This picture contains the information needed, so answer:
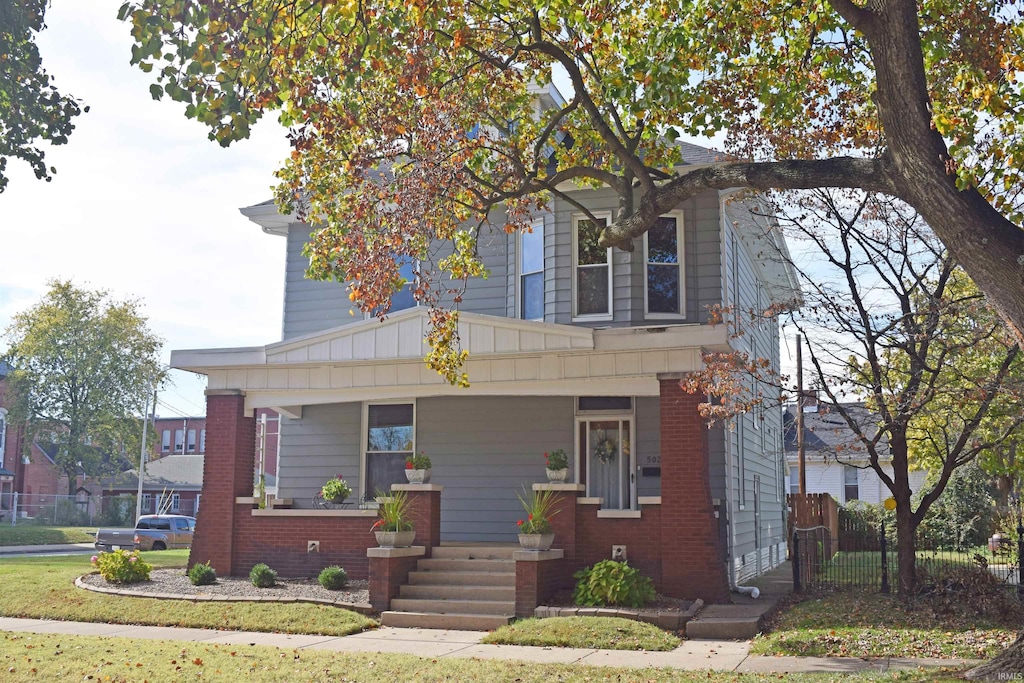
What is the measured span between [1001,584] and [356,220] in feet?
34.8

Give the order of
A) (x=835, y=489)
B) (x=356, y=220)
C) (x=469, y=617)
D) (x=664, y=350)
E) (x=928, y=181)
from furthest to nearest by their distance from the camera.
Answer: (x=835, y=489)
(x=664, y=350)
(x=469, y=617)
(x=356, y=220)
(x=928, y=181)

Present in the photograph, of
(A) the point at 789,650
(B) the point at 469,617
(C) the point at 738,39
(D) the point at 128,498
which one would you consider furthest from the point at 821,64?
(D) the point at 128,498

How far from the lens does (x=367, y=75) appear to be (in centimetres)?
1130

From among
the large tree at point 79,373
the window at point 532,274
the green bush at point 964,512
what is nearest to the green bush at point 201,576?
the window at point 532,274

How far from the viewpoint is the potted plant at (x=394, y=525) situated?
1492 cm

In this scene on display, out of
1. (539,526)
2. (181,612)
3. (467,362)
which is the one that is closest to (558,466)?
(539,526)

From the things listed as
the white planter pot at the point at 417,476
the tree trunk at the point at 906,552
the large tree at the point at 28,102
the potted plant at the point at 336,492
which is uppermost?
the large tree at the point at 28,102

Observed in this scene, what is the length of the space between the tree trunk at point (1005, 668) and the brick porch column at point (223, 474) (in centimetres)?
1217

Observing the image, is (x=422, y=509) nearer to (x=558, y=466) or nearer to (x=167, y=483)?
(x=558, y=466)

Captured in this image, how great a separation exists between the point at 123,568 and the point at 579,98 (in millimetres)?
10691

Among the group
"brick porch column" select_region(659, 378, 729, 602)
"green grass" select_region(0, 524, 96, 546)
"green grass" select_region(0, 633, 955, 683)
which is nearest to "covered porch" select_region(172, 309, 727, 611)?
"brick porch column" select_region(659, 378, 729, 602)

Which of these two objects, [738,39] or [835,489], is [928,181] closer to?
[738,39]

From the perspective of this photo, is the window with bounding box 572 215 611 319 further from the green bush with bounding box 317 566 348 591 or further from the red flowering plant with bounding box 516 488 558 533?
the green bush with bounding box 317 566 348 591

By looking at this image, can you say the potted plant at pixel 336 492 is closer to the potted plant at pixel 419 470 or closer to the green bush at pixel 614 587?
the potted plant at pixel 419 470
